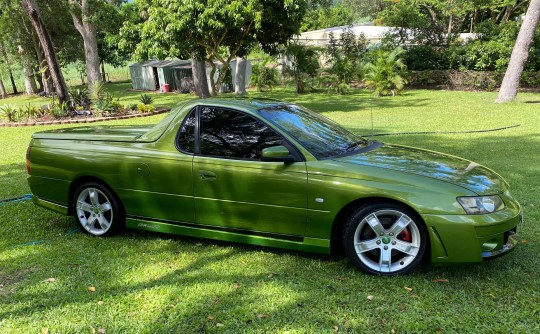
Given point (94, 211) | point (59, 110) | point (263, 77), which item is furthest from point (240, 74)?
point (94, 211)

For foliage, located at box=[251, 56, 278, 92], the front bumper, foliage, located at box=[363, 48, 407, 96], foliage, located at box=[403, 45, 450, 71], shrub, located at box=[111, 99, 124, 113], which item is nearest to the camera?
the front bumper

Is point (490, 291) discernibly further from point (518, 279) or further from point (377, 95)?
point (377, 95)

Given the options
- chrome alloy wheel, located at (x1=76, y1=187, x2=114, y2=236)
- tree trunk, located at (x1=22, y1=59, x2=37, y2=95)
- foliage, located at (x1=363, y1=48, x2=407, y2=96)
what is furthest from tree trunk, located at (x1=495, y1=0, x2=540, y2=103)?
tree trunk, located at (x1=22, y1=59, x2=37, y2=95)

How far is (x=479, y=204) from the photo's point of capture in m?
3.36

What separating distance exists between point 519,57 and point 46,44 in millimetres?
18593

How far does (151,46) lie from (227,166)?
1248cm

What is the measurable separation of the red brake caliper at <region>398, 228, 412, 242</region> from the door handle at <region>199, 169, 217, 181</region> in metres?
1.73

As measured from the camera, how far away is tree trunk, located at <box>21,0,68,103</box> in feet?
51.3

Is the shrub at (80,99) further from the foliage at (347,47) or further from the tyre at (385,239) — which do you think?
the tyre at (385,239)

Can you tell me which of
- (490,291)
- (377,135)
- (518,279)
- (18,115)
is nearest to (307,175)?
(490,291)

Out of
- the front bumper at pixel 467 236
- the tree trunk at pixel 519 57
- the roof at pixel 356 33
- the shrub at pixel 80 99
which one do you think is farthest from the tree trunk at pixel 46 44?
the roof at pixel 356 33

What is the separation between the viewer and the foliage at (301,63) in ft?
75.9

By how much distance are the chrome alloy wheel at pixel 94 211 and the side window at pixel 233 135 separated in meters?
1.37

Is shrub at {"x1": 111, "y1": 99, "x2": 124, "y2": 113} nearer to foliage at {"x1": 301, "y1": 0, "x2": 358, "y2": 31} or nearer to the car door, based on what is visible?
the car door
